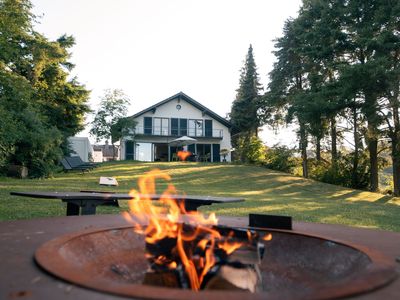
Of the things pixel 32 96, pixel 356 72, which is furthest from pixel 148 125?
pixel 356 72

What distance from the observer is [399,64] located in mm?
15344

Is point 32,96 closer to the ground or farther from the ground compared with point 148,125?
closer to the ground

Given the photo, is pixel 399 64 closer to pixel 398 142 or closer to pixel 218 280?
pixel 398 142

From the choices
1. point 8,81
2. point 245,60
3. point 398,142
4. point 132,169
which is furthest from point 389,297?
point 245,60

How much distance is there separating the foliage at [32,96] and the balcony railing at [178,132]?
7.41 m

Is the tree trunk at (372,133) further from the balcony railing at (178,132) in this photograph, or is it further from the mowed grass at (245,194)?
the balcony railing at (178,132)

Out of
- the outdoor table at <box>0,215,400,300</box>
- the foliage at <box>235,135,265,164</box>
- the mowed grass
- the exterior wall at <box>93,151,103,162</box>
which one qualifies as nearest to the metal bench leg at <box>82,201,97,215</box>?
the outdoor table at <box>0,215,400,300</box>

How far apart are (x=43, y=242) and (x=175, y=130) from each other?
30.7m

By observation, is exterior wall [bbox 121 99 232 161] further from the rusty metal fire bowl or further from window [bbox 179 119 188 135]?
the rusty metal fire bowl

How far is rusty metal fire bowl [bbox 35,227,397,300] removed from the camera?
1.45 metres

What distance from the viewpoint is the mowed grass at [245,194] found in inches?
305

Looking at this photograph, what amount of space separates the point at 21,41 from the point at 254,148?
→ 16.4m

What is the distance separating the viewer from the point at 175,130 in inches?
1304

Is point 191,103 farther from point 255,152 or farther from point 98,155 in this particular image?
point 98,155
